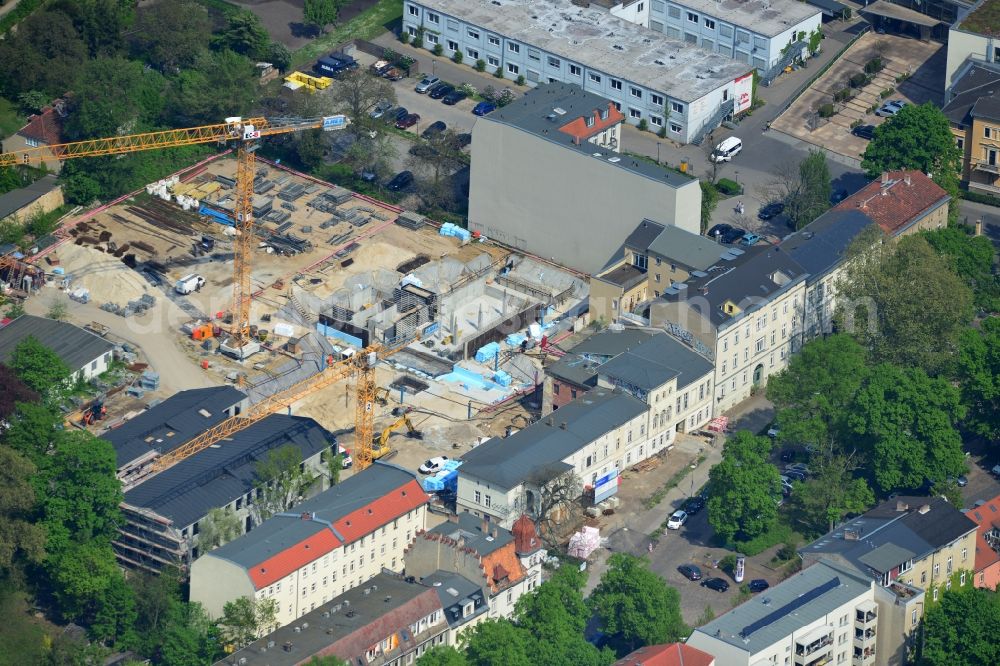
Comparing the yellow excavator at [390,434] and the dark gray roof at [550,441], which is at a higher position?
the dark gray roof at [550,441]

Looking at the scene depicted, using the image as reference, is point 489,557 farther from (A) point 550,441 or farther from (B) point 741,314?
(B) point 741,314

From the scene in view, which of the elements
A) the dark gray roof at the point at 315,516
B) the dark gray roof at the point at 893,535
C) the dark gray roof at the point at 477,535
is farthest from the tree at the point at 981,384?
the dark gray roof at the point at 315,516

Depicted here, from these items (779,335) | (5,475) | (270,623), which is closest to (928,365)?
(779,335)

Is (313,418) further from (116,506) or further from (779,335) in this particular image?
(779,335)

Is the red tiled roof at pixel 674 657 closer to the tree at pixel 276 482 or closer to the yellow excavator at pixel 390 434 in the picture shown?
the tree at pixel 276 482

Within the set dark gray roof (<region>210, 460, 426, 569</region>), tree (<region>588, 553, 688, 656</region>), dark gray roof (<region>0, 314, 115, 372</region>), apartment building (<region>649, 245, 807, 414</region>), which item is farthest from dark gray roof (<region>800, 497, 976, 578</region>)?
dark gray roof (<region>0, 314, 115, 372</region>)
